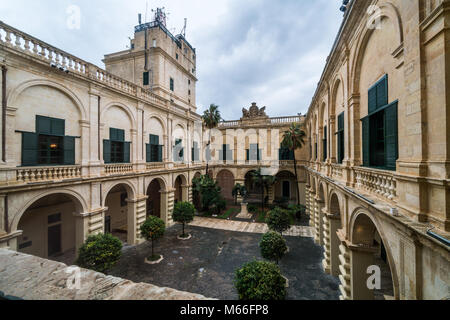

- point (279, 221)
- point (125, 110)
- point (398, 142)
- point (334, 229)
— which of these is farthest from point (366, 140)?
point (125, 110)

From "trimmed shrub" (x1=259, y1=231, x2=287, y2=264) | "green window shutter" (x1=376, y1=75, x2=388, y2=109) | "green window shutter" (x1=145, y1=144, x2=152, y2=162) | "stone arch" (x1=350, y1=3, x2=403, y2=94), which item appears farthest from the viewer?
"green window shutter" (x1=145, y1=144, x2=152, y2=162)

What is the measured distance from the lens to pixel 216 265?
45.4 ft

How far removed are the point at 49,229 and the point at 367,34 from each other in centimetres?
2265

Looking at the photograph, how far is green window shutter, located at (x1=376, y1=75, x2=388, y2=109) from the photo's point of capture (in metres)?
6.11

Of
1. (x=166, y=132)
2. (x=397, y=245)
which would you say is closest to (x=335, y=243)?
(x=397, y=245)

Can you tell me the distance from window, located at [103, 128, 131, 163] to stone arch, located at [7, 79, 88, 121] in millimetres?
2350

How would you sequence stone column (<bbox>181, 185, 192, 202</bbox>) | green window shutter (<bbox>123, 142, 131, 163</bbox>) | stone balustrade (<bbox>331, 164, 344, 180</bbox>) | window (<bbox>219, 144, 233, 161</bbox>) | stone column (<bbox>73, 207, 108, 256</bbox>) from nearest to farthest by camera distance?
stone balustrade (<bbox>331, 164, 344, 180</bbox>) < stone column (<bbox>73, 207, 108, 256</bbox>) < green window shutter (<bbox>123, 142, 131, 163</bbox>) < stone column (<bbox>181, 185, 192, 202</bbox>) < window (<bbox>219, 144, 233, 161</bbox>)

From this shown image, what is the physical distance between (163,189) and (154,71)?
14.4 m

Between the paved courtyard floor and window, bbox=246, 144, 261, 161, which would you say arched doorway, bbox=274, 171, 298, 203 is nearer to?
window, bbox=246, 144, 261, 161

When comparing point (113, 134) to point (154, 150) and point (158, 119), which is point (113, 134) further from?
point (158, 119)

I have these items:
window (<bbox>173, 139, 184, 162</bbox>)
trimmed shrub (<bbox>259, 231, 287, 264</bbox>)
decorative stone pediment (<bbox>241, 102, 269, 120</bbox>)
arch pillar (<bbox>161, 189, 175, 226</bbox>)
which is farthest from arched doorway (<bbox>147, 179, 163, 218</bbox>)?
decorative stone pediment (<bbox>241, 102, 269, 120</bbox>)

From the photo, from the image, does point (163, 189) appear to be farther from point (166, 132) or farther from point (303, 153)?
point (303, 153)

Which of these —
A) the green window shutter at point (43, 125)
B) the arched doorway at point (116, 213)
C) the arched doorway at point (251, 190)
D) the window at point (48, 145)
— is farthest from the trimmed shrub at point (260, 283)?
the arched doorway at point (251, 190)

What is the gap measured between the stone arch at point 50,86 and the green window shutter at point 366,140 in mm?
15649
